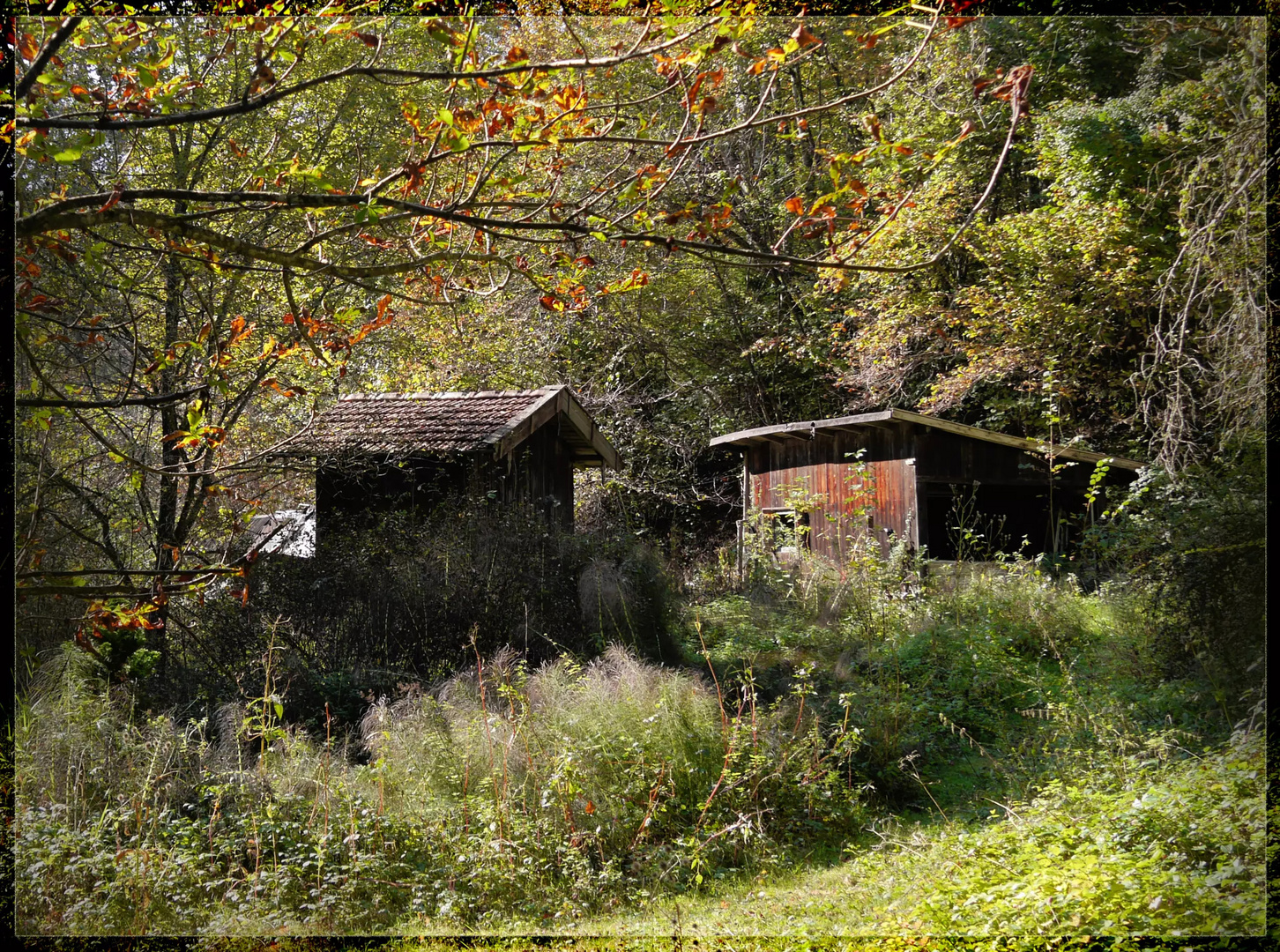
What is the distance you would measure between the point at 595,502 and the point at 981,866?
45.5 feet

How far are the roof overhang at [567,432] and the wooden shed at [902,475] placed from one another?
2303mm

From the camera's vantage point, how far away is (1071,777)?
17.1 feet

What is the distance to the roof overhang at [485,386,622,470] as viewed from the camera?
10.0m

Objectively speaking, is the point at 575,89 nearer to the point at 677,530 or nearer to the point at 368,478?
the point at 368,478

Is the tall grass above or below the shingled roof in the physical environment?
below

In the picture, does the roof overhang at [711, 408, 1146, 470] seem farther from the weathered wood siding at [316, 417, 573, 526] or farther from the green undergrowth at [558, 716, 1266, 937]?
the green undergrowth at [558, 716, 1266, 937]

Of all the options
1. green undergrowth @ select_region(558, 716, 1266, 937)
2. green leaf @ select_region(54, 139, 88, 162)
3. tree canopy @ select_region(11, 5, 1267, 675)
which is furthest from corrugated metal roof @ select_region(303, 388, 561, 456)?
green undergrowth @ select_region(558, 716, 1266, 937)

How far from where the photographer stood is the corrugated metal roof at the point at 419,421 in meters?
9.52

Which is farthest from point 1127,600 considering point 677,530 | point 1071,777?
point 677,530

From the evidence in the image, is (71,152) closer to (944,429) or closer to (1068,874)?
(1068,874)

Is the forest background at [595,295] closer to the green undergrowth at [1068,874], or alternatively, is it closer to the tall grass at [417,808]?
the tall grass at [417,808]

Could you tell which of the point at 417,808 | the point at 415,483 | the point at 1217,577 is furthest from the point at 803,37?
the point at 415,483

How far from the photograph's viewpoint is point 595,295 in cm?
406

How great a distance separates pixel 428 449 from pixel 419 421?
3.35ft
